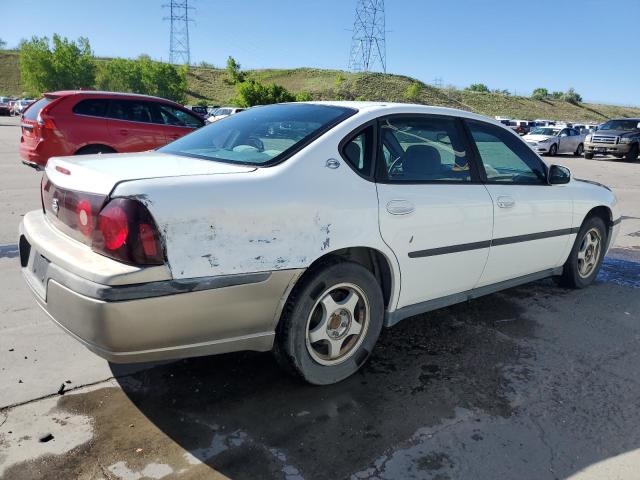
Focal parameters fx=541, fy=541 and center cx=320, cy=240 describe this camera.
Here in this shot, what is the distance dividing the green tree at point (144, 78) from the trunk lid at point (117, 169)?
2865 inches

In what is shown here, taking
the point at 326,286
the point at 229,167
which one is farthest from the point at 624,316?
the point at 229,167

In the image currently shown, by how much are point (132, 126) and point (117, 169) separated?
7560 millimetres

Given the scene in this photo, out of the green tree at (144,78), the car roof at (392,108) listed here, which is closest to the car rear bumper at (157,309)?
the car roof at (392,108)

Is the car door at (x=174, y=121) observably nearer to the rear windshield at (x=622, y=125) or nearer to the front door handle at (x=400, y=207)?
the front door handle at (x=400, y=207)

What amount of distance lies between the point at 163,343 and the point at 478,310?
9.59ft

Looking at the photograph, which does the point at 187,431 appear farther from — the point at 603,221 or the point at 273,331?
the point at 603,221

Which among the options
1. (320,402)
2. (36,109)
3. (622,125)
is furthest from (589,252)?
(622,125)

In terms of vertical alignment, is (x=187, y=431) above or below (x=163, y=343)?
below

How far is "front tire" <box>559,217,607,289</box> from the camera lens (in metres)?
4.93

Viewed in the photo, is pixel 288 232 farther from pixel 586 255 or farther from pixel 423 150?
pixel 586 255

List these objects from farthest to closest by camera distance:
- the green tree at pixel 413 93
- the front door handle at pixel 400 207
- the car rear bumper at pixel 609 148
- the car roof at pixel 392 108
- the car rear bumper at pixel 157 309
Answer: the green tree at pixel 413 93
the car rear bumper at pixel 609 148
the car roof at pixel 392 108
the front door handle at pixel 400 207
the car rear bumper at pixel 157 309

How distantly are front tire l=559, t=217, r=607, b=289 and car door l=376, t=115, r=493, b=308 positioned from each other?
5.21 feet

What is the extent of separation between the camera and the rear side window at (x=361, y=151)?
313 cm

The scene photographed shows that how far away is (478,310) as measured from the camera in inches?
180
